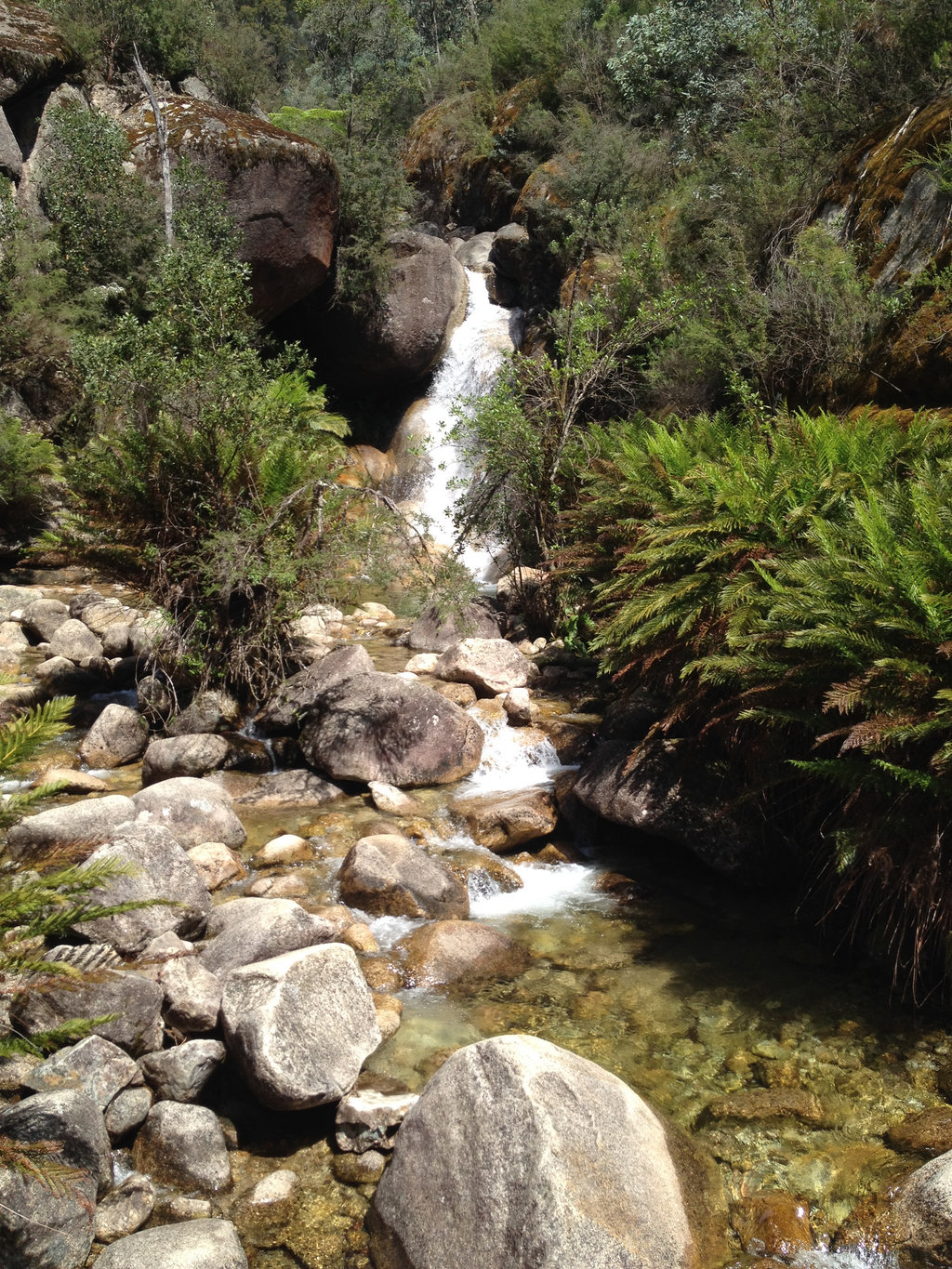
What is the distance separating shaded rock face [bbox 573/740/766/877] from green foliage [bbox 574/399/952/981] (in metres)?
0.28

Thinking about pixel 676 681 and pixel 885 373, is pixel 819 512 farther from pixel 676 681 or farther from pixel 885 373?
pixel 885 373

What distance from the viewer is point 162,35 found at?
1942cm

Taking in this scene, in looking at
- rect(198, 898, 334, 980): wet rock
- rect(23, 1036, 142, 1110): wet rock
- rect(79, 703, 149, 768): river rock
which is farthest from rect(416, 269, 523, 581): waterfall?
rect(23, 1036, 142, 1110): wet rock

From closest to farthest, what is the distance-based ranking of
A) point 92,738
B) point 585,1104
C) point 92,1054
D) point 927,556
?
point 585,1104, point 92,1054, point 927,556, point 92,738

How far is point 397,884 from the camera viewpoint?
513 centimetres

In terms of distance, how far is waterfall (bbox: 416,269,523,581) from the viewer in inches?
687

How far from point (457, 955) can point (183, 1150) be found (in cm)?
168

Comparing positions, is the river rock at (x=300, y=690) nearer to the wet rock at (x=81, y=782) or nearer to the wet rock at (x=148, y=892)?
the wet rock at (x=81, y=782)

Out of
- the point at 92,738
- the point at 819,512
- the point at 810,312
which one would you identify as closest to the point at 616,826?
the point at 819,512

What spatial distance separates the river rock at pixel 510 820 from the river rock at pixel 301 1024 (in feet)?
7.10

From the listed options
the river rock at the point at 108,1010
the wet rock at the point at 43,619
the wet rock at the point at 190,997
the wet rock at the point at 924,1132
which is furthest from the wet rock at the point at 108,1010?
the wet rock at the point at 43,619

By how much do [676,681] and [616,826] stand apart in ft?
3.96

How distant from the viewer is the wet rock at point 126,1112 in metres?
3.33

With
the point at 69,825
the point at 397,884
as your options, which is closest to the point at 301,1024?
the point at 397,884
